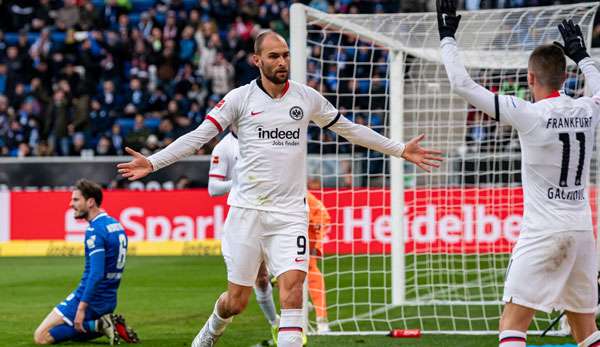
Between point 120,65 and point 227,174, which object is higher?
point 120,65

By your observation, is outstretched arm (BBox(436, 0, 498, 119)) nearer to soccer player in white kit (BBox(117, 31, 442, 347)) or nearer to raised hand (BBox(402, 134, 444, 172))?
soccer player in white kit (BBox(117, 31, 442, 347))

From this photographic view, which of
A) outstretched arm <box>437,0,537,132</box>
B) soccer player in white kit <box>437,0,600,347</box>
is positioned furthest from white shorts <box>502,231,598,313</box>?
outstretched arm <box>437,0,537,132</box>

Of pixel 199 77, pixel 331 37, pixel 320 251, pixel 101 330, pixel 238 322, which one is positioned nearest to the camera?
pixel 101 330

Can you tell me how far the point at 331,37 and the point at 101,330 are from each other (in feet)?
20.1

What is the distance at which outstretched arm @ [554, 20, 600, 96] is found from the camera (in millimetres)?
7199

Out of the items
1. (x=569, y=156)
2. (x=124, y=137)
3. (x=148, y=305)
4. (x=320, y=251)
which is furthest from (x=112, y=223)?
(x=124, y=137)

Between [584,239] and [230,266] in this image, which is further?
[230,266]

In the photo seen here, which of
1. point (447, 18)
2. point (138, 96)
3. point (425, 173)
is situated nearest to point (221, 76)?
point (138, 96)

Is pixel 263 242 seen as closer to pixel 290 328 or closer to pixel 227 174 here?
pixel 290 328

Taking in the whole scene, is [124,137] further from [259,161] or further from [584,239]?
[584,239]

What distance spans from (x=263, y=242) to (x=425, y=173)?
23.1 ft

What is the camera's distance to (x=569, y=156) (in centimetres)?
675

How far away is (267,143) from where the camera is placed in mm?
7867

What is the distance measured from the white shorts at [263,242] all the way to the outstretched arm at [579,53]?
216 cm
